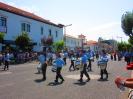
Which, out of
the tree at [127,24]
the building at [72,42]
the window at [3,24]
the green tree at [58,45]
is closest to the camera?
the window at [3,24]

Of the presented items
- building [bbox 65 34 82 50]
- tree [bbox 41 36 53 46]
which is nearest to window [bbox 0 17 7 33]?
tree [bbox 41 36 53 46]

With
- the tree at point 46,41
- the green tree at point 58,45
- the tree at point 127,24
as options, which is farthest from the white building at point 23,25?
the tree at point 127,24

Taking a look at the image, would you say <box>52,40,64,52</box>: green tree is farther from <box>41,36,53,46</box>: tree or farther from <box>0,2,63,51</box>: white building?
<box>41,36,53,46</box>: tree

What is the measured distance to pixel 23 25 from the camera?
50031 millimetres

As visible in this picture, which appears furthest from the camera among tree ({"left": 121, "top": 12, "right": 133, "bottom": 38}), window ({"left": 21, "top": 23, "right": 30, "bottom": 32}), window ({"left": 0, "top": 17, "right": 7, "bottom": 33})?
tree ({"left": 121, "top": 12, "right": 133, "bottom": 38})

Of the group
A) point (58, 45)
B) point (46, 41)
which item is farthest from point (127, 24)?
point (46, 41)

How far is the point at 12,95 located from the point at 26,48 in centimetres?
3338

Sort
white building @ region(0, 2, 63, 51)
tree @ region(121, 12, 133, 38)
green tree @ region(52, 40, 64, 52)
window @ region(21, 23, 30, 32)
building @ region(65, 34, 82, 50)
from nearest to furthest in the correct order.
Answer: white building @ region(0, 2, 63, 51), window @ region(21, 23, 30, 32), green tree @ region(52, 40, 64, 52), tree @ region(121, 12, 133, 38), building @ region(65, 34, 82, 50)

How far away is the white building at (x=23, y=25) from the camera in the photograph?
44.8m

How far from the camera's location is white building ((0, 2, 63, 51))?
147 feet

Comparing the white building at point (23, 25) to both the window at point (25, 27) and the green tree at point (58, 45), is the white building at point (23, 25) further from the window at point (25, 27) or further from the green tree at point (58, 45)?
the green tree at point (58, 45)

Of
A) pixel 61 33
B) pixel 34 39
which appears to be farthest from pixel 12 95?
pixel 61 33

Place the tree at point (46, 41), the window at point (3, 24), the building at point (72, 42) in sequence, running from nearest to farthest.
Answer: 1. the window at point (3, 24)
2. the tree at point (46, 41)
3. the building at point (72, 42)

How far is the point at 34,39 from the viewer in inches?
2121
